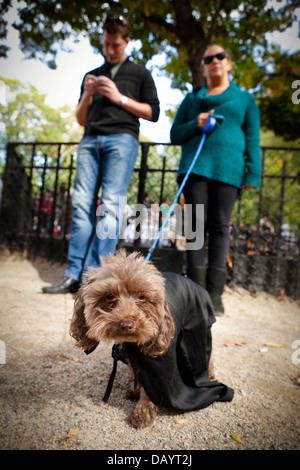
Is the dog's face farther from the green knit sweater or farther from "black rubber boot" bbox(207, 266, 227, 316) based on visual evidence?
the green knit sweater

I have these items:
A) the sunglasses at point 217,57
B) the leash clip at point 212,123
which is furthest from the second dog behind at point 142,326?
the sunglasses at point 217,57

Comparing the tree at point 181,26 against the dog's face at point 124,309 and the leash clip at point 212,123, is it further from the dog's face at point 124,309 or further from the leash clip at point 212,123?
the dog's face at point 124,309

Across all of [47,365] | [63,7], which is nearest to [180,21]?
[63,7]

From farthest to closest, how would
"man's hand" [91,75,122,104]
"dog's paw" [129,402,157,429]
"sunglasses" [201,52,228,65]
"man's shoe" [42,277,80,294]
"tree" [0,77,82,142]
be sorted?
"tree" [0,77,82,142], "man's shoe" [42,277,80,294], "sunglasses" [201,52,228,65], "man's hand" [91,75,122,104], "dog's paw" [129,402,157,429]

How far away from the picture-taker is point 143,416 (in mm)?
1477

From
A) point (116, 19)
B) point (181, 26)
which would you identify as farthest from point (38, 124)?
point (116, 19)

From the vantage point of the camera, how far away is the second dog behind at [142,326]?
1408 mm

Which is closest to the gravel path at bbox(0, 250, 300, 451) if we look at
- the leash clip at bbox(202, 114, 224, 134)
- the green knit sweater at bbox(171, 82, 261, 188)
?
the green knit sweater at bbox(171, 82, 261, 188)

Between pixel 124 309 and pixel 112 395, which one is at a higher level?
pixel 124 309

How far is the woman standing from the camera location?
2.96 meters

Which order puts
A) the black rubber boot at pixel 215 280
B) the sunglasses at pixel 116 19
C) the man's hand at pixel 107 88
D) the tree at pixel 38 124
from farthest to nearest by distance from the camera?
the tree at pixel 38 124 < the black rubber boot at pixel 215 280 < the sunglasses at pixel 116 19 < the man's hand at pixel 107 88

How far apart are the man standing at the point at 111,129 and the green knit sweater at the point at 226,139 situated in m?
0.44

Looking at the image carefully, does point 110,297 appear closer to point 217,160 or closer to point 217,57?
point 217,160

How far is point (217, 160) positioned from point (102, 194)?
47.8 inches
